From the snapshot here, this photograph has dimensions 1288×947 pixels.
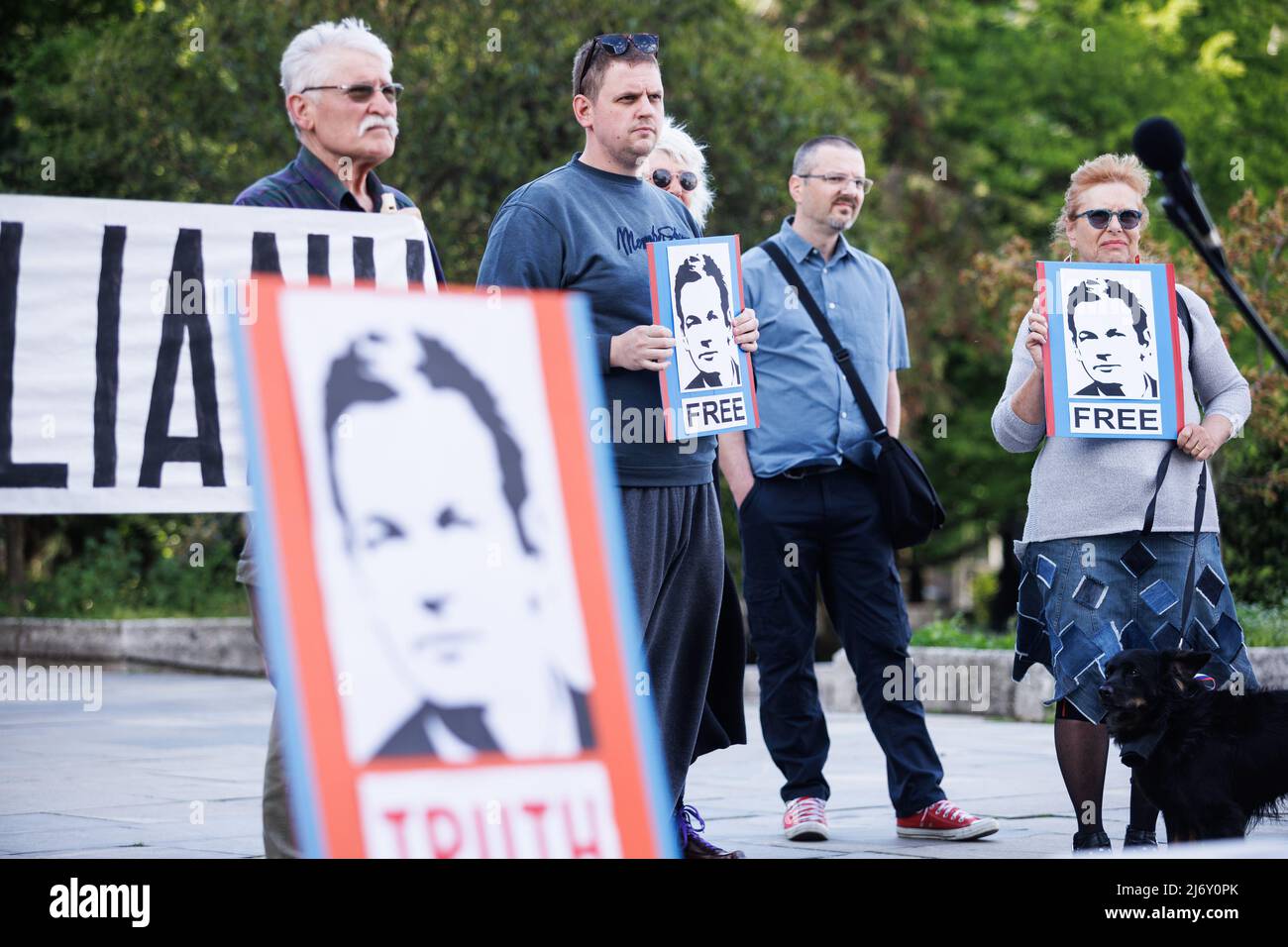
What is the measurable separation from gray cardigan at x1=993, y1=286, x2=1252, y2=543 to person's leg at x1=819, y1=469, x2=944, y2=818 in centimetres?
85

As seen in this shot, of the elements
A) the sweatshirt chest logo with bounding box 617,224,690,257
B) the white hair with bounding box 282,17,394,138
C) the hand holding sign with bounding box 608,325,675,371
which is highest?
the white hair with bounding box 282,17,394,138

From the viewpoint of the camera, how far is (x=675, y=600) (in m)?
5.12

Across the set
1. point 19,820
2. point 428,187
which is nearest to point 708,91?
point 428,187

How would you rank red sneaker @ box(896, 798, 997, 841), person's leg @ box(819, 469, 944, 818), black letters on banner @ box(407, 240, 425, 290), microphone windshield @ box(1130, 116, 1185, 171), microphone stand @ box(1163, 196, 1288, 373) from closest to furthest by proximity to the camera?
microphone stand @ box(1163, 196, 1288, 373) → microphone windshield @ box(1130, 116, 1185, 171) → black letters on banner @ box(407, 240, 425, 290) → red sneaker @ box(896, 798, 997, 841) → person's leg @ box(819, 469, 944, 818)

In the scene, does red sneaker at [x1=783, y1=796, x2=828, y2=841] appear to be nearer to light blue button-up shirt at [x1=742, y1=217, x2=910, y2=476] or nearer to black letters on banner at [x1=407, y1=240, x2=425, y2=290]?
light blue button-up shirt at [x1=742, y1=217, x2=910, y2=476]

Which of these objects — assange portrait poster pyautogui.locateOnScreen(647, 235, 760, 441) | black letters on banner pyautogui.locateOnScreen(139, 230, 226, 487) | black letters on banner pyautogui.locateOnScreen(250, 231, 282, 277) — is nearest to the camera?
black letters on banner pyautogui.locateOnScreen(139, 230, 226, 487)

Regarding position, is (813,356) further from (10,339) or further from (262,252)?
(10,339)

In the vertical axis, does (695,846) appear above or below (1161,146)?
below

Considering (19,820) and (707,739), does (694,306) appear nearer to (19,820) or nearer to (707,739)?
(707,739)

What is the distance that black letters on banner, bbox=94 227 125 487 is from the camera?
402 centimetres

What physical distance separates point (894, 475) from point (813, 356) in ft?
1.81

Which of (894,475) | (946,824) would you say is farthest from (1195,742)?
(894,475)

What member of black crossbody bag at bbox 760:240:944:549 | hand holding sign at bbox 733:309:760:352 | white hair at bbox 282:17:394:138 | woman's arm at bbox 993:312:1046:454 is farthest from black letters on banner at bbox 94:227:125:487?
black crossbody bag at bbox 760:240:944:549
